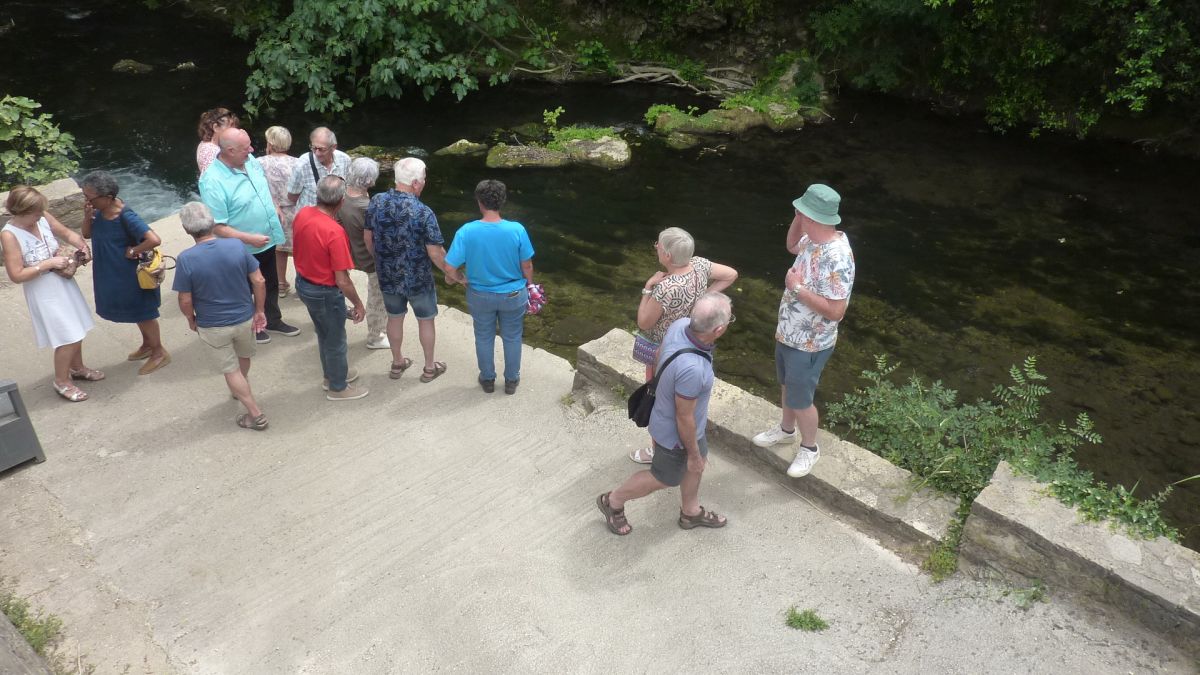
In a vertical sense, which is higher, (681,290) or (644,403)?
(681,290)

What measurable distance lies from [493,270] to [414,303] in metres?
0.71

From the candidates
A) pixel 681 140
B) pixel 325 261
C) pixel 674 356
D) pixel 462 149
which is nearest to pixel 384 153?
pixel 462 149

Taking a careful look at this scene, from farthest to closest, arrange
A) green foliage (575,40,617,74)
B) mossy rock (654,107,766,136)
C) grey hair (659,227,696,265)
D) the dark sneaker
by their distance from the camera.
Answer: green foliage (575,40,617,74)
mossy rock (654,107,766,136)
the dark sneaker
grey hair (659,227,696,265)

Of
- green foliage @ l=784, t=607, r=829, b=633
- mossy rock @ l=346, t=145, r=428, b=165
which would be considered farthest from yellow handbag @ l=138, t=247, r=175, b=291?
mossy rock @ l=346, t=145, r=428, b=165

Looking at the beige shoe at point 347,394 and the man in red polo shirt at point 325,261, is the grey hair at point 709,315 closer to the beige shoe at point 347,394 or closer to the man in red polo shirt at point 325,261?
the man in red polo shirt at point 325,261

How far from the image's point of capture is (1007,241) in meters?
10.9

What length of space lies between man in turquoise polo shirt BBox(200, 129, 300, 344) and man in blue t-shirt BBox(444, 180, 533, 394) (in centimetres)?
153

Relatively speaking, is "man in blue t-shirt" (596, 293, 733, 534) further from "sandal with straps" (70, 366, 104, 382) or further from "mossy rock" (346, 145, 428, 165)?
"mossy rock" (346, 145, 428, 165)

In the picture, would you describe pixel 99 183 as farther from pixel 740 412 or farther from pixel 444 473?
pixel 740 412

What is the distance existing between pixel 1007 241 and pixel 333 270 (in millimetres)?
8960

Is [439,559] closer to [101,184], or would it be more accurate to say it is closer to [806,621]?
[806,621]

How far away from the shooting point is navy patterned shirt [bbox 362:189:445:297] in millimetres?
5348

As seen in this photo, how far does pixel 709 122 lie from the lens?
14258mm

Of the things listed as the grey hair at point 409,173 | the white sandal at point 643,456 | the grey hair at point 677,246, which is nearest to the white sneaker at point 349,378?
the grey hair at point 409,173
